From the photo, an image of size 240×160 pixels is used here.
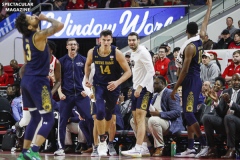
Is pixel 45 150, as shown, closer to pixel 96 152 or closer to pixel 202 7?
pixel 96 152

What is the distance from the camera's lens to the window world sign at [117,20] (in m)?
20.4

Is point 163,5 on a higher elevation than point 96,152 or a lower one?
higher

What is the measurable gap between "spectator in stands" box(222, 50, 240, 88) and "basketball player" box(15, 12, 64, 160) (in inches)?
229

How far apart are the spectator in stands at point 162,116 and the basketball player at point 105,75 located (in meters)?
0.90

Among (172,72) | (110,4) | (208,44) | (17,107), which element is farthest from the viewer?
(110,4)

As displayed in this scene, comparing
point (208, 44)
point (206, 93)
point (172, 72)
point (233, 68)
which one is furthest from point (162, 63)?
point (206, 93)

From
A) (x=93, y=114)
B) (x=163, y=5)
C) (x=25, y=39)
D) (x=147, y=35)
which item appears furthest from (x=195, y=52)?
(x=163, y=5)

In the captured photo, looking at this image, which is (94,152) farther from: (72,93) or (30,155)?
(30,155)

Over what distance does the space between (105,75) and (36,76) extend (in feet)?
9.01

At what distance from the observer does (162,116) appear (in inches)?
534

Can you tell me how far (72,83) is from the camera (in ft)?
46.2

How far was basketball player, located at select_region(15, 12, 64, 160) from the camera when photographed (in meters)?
10.6

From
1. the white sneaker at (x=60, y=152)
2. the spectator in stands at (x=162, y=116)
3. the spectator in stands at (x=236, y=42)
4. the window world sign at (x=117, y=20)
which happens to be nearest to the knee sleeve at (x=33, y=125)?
the white sneaker at (x=60, y=152)

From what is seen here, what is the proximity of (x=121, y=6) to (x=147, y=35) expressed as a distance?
361cm
